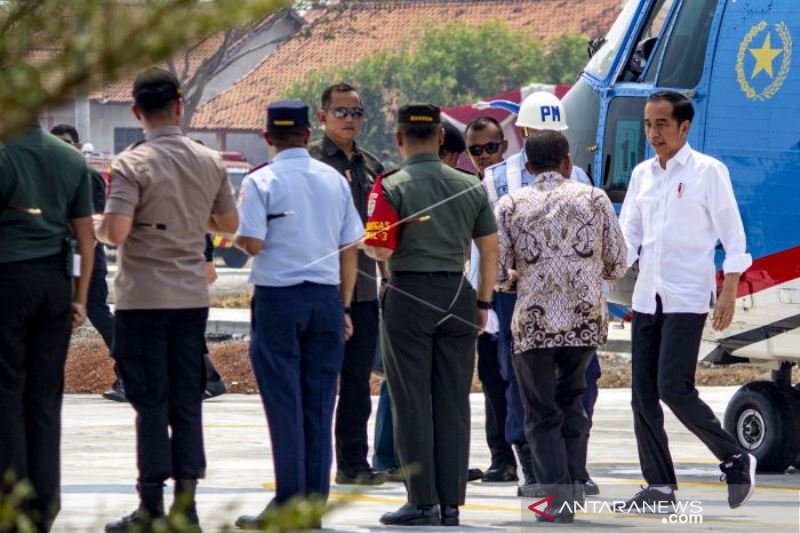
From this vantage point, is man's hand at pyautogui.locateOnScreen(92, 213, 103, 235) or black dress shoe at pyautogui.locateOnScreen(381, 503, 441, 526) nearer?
man's hand at pyautogui.locateOnScreen(92, 213, 103, 235)

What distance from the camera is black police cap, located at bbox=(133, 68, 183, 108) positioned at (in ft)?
23.0

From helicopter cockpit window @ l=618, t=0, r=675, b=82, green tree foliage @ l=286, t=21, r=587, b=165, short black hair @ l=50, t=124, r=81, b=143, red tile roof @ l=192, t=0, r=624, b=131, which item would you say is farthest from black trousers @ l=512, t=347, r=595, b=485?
red tile roof @ l=192, t=0, r=624, b=131

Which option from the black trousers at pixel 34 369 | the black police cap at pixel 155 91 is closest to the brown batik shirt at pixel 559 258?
the black police cap at pixel 155 91

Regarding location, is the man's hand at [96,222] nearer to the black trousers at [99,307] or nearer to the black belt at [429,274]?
the black belt at [429,274]

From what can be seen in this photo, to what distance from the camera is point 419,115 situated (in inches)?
305

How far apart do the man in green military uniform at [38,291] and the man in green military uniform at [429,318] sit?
1.35 meters

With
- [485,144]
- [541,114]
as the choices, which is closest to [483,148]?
[485,144]

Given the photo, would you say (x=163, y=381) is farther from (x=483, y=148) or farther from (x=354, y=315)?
(x=483, y=148)

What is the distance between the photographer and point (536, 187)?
803 centimetres

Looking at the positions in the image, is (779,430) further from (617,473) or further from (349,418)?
(349,418)

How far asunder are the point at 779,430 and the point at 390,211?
338 cm

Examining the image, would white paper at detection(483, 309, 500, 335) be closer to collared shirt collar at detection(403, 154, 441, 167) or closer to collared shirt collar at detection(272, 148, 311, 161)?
collared shirt collar at detection(403, 154, 441, 167)

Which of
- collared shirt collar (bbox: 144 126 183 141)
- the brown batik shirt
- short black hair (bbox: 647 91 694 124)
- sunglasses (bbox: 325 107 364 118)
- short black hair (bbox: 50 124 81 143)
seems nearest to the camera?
collared shirt collar (bbox: 144 126 183 141)

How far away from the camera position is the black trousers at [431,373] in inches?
298
